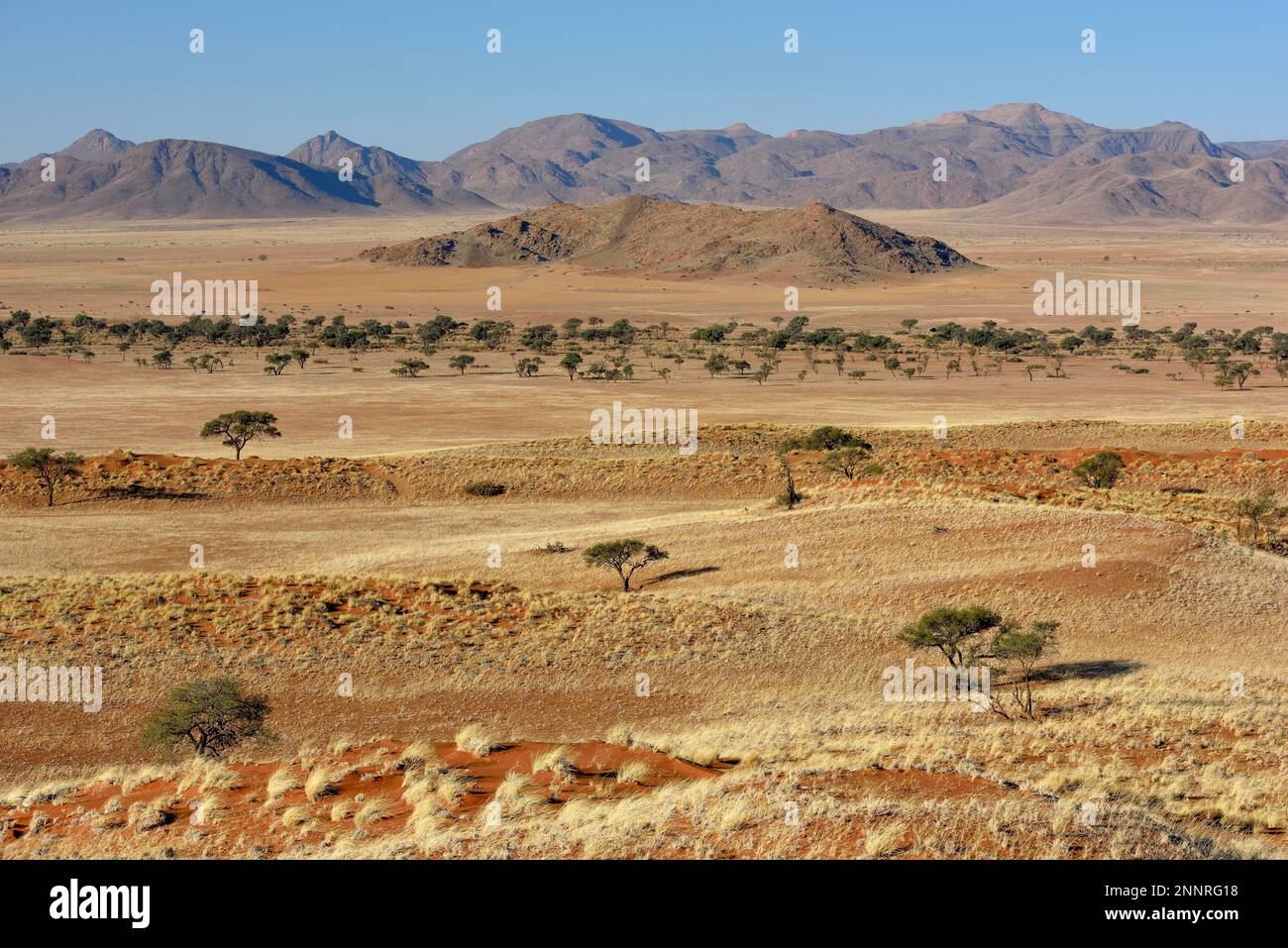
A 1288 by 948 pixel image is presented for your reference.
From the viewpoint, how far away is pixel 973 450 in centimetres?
5238

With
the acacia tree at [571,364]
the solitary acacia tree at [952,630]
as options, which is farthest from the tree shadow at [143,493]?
the acacia tree at [571,364]

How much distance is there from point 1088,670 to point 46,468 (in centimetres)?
3889

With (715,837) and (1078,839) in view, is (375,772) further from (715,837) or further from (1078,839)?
(1078,839)

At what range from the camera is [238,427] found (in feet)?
183

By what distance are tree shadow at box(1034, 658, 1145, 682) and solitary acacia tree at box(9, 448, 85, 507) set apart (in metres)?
37.0

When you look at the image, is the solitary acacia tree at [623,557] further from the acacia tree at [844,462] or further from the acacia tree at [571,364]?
the acacia tree at [571,364]

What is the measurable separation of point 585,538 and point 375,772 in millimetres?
20325

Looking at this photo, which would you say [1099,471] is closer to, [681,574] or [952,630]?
[681,574]

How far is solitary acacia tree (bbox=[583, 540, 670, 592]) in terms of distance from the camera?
32562mm

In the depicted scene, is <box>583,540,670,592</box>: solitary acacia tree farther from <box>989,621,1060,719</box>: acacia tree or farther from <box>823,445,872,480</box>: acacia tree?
<box>823,445,872,480</box>: acacia tree

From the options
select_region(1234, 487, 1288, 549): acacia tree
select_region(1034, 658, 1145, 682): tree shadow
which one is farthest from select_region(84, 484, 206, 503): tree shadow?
select_region(1234, 487, 1288, 549): acacia tree

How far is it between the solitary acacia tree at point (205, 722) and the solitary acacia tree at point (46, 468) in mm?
27587

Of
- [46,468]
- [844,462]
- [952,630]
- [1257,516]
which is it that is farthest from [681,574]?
[46,468]
